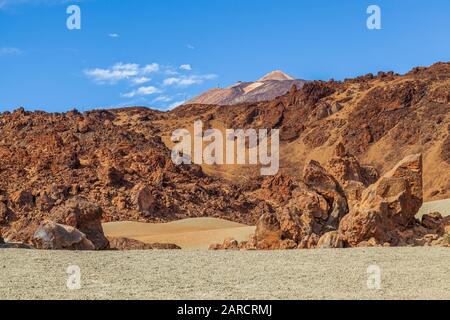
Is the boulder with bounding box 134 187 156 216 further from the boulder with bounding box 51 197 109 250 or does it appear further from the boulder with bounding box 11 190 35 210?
the boulder with bounding box 51 197 109 250

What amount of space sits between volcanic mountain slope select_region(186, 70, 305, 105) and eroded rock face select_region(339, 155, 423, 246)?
379 feet

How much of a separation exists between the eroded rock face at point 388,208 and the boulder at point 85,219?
6850mm

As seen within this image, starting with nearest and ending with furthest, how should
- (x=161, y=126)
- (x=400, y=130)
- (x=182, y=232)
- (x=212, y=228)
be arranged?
(x=182, y=232), (x=212, y=228), (x=400, y=130), (x=161, y=126)

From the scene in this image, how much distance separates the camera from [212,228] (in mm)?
29516

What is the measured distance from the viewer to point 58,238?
16625 mm

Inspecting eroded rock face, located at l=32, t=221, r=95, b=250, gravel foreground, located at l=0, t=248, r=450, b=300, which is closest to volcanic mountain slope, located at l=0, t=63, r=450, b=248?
eroded rock face, located at l=32, t=221, r=95, b=250

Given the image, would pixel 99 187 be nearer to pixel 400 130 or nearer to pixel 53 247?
pixel 53 247

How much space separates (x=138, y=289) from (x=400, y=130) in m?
49.0

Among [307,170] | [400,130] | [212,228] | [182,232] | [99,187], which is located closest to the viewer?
[307,170]

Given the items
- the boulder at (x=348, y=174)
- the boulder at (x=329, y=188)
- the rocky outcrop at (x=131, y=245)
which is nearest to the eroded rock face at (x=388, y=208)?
the boulder at (x=329, y=188)

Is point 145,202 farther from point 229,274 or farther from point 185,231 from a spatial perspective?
point 229,274

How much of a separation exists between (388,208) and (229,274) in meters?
7.32

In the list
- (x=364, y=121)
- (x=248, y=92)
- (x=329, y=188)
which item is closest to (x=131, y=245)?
(x=329, y=188)

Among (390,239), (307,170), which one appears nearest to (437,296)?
(390,239)
